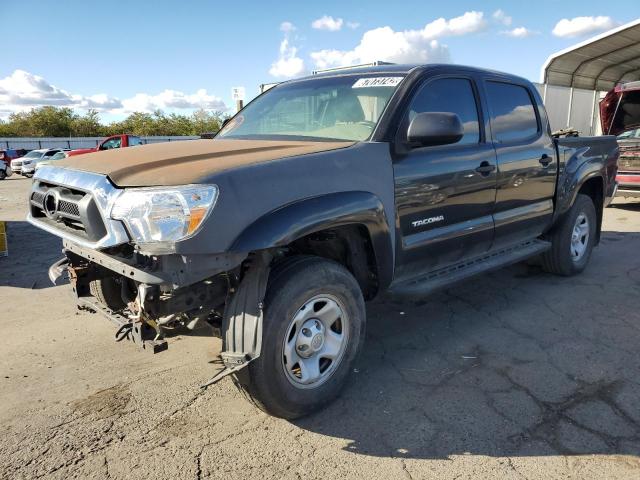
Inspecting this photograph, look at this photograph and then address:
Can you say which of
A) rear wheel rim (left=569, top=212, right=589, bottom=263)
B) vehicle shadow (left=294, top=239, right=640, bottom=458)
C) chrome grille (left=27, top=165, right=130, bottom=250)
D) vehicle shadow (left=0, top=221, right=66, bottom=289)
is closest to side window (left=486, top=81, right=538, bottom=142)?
rear wheel rim (left=569, top=212, right=589, bottom=263)

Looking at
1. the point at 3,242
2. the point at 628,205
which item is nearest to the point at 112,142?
the point at 3,242

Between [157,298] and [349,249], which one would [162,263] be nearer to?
[157,298]

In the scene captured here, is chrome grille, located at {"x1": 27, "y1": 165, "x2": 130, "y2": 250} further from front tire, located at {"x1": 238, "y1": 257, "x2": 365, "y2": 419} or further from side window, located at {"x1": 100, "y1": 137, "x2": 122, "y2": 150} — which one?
side window, located at {"x1": 100, "y1": 137, "x2": 122, "y2": 150}

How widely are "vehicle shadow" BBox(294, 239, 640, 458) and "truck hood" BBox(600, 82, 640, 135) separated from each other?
31.4 feet

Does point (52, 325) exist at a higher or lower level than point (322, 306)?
lower

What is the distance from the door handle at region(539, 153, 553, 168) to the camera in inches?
177

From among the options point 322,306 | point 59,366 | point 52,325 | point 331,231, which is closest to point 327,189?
point 331,231

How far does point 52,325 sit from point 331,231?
8.97ft

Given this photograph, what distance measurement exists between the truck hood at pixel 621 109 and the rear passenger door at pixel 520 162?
9487 millimetres

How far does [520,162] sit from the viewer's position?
165 inches

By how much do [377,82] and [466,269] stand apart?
1.56 metres

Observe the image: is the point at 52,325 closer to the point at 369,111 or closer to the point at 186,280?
the point at 186,280

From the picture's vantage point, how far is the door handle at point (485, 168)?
374 cm

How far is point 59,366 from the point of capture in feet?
11.3
